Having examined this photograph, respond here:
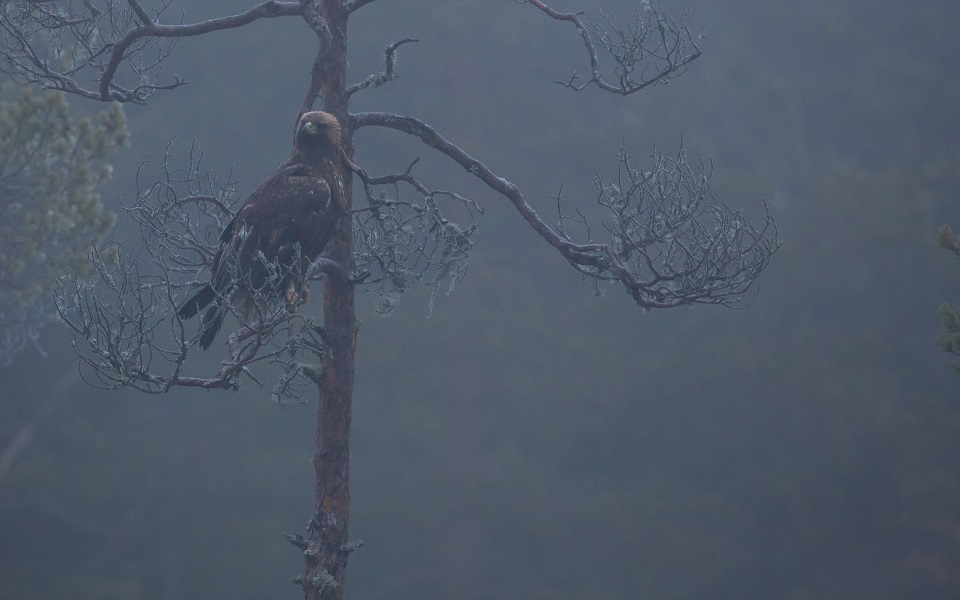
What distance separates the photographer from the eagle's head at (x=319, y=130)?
5.89m

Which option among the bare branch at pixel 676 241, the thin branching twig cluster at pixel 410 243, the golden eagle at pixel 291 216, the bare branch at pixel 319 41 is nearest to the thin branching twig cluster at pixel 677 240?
the bare branch at pixel 676 241

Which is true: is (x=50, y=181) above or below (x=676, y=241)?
above

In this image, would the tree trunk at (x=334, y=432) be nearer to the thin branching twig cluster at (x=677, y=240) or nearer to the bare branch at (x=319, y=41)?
the bare branch at (x=319, y=41)

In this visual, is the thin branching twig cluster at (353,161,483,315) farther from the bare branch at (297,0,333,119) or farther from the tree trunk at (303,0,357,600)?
the bare branch at (297,0,333,119)

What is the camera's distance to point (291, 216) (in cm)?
577

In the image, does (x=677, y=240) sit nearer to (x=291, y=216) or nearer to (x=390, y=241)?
(x=390, y=241)

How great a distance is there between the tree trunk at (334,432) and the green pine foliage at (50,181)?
4.06 metres

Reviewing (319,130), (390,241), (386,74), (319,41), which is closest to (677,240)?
(390,241)

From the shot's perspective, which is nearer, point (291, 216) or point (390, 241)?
point (291, 216)

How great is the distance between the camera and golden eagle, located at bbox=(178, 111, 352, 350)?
18.7 feet

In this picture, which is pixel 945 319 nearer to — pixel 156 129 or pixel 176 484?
pixel 176 484

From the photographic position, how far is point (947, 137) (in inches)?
829

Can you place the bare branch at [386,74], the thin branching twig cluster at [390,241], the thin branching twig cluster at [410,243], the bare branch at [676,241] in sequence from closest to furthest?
the thin branching twig cluster at [390,241] → the bare branch at [676,241] → the bare branch at [386,74] → the thin branching twig cluster at [410,243]

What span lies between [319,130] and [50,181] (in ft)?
14.6
